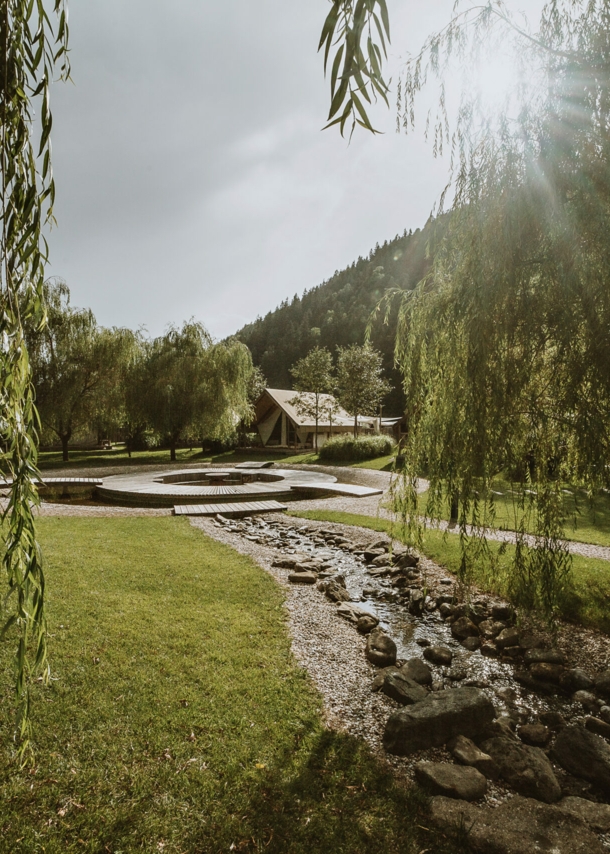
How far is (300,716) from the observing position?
3209mm

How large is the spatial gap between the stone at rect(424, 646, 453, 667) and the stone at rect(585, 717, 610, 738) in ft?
3.90

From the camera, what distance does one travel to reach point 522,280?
3.88 meters

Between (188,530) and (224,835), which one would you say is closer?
(224,835)

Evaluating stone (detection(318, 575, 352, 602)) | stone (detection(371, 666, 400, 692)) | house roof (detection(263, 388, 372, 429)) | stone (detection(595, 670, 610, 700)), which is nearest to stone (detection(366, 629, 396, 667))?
stone (detection(371, 666, 400, 692))

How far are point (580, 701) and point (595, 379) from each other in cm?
260

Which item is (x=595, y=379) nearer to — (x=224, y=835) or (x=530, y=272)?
(x=530, y=272)

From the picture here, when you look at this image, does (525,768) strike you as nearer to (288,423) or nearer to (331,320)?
(288,423)

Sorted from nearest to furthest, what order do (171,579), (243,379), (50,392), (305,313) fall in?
(171,579) → (50,392) → (243,379) → (305,313)

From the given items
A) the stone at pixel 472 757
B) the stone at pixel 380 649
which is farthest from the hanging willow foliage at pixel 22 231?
the stone at pixel 380 649

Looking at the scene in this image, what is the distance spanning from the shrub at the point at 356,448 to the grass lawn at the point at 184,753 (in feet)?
60.1

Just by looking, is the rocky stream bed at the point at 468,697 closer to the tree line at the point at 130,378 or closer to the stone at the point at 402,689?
the stone at the point at 402,689

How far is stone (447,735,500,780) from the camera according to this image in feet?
9.30

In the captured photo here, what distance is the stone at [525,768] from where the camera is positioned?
2.69 meters

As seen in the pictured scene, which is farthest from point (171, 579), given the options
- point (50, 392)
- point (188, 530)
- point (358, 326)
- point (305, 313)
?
point (305, 313)
